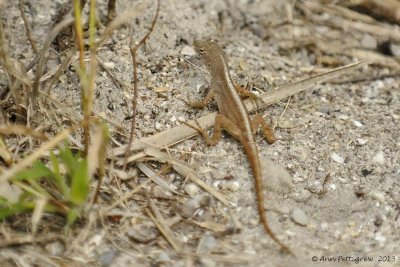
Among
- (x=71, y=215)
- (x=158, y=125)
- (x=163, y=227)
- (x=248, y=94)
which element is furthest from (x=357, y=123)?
(x=71, y=215)

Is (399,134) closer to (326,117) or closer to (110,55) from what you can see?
(326,117)

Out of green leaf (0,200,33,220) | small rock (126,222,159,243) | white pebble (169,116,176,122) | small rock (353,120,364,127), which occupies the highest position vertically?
green leaf (0,200,33,220)

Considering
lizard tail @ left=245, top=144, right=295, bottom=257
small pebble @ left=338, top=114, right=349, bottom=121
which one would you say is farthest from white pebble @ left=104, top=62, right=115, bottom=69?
small pebble @ left=338, top=114, right=349, bottom=121

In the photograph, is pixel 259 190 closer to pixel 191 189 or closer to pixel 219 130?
pixel 191 189

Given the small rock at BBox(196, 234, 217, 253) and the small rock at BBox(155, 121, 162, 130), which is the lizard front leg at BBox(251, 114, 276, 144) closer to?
the small rock at BBox(155, 121, 162, 130)

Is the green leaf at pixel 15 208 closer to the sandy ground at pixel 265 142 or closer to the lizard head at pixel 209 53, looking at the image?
the sandy ground at pixel 265 142
